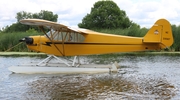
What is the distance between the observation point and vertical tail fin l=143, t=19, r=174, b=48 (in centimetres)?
1324

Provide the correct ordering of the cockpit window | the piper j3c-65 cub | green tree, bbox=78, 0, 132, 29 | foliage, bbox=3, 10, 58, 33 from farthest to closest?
foliage, bbox=3, 10, 58, 33 → green tree, bbox=78, 0, 132, 29 → the cockpit window → the piper j3c-65 cub

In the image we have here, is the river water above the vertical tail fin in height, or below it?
below

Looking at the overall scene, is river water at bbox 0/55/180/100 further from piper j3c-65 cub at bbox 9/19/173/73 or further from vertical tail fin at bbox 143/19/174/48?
vertical tail fin at bbox 143/19/174/48

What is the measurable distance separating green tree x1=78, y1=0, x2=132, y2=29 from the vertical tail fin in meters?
41.8

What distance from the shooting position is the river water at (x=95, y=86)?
28.2 feet

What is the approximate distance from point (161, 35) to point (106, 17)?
→ 43.1 m

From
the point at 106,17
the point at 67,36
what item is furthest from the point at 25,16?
the point at 67,36

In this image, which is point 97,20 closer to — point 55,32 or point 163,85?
point 55,32

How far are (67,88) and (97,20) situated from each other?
47.0 metres

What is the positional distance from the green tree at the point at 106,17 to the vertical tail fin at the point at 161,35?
137 ft

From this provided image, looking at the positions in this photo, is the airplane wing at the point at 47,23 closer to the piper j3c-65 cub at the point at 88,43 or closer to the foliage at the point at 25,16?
the piper j3c-65 cub at the point at 88,43

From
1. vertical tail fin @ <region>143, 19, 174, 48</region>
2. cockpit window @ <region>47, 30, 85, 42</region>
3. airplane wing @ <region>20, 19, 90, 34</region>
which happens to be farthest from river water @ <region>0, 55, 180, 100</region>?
airplane wing @ <region>20, 19, 90, 34</region>

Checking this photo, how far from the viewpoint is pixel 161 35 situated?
1327 cm

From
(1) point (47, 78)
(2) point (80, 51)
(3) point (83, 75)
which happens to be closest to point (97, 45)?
(2) point (80, 51)
